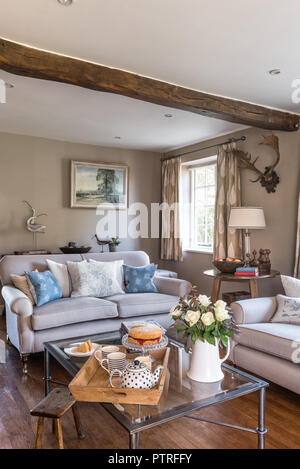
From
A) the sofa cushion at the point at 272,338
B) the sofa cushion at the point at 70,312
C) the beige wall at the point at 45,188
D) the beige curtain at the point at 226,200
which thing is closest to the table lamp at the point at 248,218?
the beige curtain at the point at 226,200

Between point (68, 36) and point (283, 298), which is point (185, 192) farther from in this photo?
point (68, 36)

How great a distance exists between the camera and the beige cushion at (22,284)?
10.9 feet

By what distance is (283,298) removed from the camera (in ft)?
9.84

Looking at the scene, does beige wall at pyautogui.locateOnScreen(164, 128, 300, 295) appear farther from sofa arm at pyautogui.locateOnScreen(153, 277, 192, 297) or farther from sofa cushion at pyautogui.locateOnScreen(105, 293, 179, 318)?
sofa cushion at pyautogui.locateOnScreen(105, 293, 179, 318)

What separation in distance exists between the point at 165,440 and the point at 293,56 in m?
2.72

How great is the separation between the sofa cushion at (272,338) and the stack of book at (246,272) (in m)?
0.89

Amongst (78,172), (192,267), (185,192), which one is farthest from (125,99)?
(192,267)

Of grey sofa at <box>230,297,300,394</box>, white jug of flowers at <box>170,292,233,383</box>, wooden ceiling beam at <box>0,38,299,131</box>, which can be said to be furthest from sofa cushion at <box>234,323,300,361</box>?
wooden ceiling beam at <box>0,38,299,131</box>

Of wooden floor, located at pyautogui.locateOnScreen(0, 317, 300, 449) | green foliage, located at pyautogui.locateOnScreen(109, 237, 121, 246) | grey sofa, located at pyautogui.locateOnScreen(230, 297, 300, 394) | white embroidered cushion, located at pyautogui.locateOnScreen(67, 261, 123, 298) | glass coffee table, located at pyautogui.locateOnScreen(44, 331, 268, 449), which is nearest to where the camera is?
glass coffee table, located at pyautogui.locateOnScreen(44, 331, 268, 449)

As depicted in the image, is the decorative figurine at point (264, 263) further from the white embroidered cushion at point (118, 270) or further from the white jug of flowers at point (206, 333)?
the white jug of flowers at point (206, 333)

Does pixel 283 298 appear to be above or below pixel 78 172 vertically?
below

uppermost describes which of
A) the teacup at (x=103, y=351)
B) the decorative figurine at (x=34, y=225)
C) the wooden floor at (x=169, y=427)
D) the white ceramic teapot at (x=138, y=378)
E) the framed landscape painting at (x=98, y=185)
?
the framed landscape painting at (x=98, y=185)

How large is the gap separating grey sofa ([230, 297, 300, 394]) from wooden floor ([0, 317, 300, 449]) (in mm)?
199

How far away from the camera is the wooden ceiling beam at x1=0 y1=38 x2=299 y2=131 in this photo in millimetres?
2486
